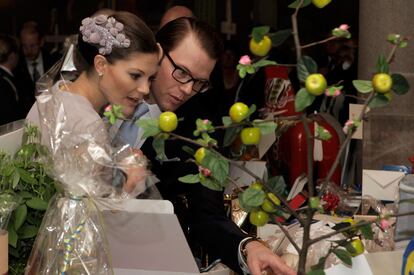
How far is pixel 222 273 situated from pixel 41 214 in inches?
21.5

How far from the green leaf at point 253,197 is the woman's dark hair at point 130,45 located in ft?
2.78

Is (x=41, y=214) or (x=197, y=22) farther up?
(x=197, y=22)

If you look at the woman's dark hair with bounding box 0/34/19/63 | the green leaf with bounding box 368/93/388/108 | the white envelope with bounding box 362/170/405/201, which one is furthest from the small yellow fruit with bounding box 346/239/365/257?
the woman's dark hair with bounding box 0/34/19/63

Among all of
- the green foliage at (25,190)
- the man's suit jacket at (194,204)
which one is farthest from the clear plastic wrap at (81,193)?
the man's suit jacket at (194,204)

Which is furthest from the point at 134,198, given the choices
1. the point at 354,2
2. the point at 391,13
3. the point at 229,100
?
the point at 354,2

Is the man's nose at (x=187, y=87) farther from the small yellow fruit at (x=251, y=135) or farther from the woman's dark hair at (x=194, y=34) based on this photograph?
the small yellow fruit at (x=251, y=135)

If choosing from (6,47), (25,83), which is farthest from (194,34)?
(25,83)

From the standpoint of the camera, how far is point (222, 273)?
6.35 feet

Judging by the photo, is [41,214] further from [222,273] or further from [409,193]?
[409,193]

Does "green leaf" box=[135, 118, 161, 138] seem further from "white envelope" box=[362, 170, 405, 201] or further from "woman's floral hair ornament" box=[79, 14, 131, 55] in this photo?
"white envelope" box=[362, 170, 405, 201]

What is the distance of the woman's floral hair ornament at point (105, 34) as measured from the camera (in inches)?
77.1

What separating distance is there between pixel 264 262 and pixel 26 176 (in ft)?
2.16

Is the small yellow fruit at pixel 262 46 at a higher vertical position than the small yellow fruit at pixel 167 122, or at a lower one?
higher

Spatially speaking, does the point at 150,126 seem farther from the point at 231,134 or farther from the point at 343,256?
the point at 343,256
